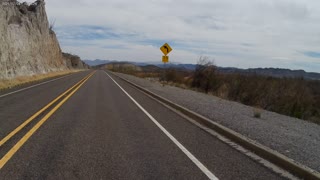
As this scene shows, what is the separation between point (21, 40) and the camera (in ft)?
148

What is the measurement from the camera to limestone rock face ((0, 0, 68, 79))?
36.6m

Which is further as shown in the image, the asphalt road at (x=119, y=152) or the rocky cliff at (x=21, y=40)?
the rocky cliff at (x=21, y=40)

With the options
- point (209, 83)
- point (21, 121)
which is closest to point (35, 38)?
point (209, 83)

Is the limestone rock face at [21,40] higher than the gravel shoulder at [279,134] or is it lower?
higher

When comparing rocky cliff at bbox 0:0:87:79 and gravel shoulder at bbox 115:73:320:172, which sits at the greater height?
rocky cliff at bbox 0:0:87:79

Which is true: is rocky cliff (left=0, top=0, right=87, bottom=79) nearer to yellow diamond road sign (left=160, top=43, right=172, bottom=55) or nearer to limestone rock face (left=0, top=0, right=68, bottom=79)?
limestone rock face (left=0, top=0, right=68, bottom=79)

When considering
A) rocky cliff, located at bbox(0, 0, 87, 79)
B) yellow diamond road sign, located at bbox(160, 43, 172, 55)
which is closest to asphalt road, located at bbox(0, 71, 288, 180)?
yellow diamond road sign, located at bbox(160, 43, 172, 55)

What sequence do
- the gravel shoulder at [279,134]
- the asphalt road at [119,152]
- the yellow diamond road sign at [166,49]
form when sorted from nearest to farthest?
1. the asphalt road at [119,152]
2. the gravel shoulder at [279,134]
3. the yellow diamond road sign at [166,49]

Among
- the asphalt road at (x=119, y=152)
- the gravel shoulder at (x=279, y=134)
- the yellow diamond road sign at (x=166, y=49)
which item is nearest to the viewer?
the asphalt road at (x=119, y=152)

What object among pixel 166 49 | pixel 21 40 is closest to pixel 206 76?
pixel 166 49

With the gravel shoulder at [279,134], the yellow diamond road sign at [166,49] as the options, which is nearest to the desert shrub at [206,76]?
the yellow diamond road sign at [166,49]

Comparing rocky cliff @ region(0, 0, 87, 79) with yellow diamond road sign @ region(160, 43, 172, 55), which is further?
rocky cliff @ region(0, 0, 87, 79)

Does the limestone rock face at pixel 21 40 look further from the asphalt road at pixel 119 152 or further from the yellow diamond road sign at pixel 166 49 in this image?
the asphalt road at pixel 119 152

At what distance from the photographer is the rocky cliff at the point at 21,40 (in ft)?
120
